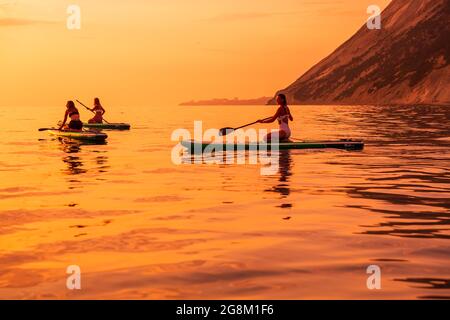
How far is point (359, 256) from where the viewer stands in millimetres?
10188

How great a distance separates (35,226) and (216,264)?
14.5 ft

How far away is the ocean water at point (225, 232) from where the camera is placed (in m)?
8.72

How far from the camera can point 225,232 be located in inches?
480

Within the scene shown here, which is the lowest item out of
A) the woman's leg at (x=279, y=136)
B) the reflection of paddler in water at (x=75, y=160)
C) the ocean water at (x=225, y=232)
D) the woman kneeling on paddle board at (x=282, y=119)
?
the ocean water at (x=225, y=232)

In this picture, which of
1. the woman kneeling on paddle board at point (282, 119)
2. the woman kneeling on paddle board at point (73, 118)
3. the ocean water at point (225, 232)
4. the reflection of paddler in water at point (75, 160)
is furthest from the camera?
the woman kneeling on paddle board at point (73, 118)

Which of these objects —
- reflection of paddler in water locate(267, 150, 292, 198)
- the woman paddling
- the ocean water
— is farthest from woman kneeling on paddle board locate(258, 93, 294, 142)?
→ the woman paddling

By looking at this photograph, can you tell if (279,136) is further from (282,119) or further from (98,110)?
(98,110)

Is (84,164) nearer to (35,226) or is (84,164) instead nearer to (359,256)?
(35,226)

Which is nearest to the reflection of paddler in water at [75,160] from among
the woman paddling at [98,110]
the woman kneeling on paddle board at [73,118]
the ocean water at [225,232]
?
the ocean water at [225,232]

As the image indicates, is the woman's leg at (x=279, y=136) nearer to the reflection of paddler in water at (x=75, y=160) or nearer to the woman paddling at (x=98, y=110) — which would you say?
the reflection of paddler in water at (x=75, y=160)

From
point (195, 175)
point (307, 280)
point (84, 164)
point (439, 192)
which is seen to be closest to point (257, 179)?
point (195, 175)

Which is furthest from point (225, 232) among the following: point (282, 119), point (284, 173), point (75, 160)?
point (75, 160)
